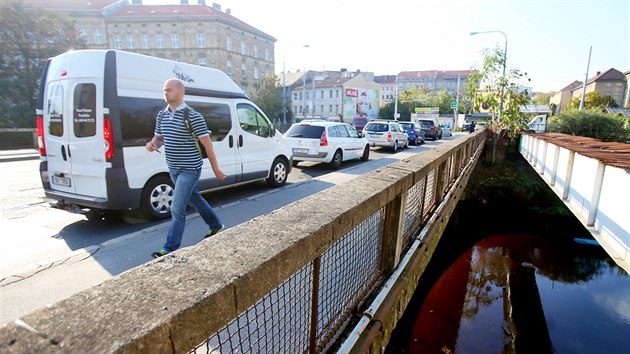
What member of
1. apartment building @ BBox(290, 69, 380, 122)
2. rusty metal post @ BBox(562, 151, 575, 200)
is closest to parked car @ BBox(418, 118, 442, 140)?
rusty metal post @ BBox(562, 151, 575, 200)

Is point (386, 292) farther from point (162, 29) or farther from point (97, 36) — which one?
point (97, 36)

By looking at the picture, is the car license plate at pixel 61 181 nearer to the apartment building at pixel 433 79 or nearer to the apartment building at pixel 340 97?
the apartment building at pixel 340 97

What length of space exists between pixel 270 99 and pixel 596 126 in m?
36.5

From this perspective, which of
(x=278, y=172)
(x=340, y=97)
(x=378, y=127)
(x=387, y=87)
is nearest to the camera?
(x=278, y=172)

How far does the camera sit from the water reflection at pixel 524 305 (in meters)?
5.62

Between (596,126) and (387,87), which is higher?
(387,87)

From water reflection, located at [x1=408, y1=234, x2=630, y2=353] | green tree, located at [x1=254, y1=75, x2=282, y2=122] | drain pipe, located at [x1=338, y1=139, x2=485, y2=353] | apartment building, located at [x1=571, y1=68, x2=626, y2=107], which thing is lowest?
water reflection, located at [x1=408, y1=234, x2=630, y2=353]

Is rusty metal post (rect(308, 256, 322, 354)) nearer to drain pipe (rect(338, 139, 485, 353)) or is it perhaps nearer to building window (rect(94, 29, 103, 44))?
drain pipe (rect(338, 139, 485, 353))

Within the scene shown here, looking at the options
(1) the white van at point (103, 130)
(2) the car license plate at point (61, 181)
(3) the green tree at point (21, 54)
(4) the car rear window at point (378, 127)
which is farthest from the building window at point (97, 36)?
(2) the car license plate at point (61, 181)

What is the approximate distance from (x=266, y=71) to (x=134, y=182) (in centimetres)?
6474

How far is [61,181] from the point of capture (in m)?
5.06

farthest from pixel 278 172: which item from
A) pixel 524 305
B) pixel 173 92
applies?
pixel 524 305

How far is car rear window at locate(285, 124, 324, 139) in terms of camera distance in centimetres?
1107

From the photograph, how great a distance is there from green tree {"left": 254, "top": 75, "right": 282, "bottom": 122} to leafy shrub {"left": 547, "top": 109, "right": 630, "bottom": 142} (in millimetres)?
34161
